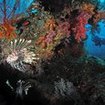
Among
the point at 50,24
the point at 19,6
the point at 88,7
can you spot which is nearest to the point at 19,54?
the point at 50,24

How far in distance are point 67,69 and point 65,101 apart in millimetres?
1631

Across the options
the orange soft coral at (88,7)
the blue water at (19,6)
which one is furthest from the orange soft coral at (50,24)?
the orange soft coral at (88,7)

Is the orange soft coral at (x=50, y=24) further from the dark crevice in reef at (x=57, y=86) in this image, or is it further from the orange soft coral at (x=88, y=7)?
the dark crevice in reef at (x=57, y=86)

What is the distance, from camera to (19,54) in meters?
6.16

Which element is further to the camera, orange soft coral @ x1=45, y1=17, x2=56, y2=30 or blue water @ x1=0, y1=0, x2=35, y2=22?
orange soft coral @ x1=45, y1=17, x2=56, y2=30

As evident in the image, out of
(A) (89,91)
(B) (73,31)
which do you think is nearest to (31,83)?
(A) (89,91)

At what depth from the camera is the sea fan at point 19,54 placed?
5.95 meters

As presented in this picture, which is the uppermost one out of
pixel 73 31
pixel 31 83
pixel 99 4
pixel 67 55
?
pixel 99 4

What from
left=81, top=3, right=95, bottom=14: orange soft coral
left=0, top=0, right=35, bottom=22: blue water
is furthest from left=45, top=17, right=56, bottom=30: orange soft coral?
left=81, top=3, right=95, bottom=14: orange soft coral

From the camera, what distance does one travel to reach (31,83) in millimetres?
5066

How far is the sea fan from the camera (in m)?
5.95

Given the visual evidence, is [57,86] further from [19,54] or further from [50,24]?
[50,24]

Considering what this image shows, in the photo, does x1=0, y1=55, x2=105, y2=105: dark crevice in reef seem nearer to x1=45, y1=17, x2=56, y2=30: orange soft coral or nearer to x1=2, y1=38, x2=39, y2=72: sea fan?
x1=2, y1=38, x2=39, y2=72: sea fan

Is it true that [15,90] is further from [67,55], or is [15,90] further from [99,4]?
[99,4]
